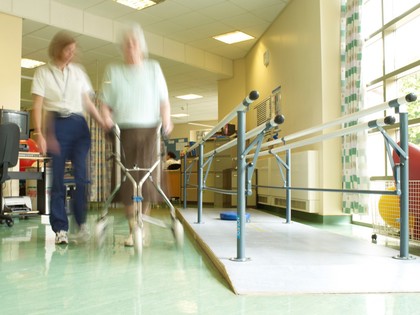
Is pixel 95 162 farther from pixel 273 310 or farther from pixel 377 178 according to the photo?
pixel 273 310

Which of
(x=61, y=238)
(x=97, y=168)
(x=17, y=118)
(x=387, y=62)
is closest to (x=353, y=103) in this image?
(x=387, y=62)

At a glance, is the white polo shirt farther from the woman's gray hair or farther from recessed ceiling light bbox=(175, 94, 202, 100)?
recessed ceiling light bbox=(175, 94, 202, 100)

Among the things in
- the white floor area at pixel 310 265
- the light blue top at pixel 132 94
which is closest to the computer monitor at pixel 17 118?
the light blue top at pixel 132 94

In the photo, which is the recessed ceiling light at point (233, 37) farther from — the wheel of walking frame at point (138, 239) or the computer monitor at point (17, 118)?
the wheel of walking frame at point (138, 239)

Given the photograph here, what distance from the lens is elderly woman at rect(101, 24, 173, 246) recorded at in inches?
94.6

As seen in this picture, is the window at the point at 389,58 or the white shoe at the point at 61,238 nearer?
→ the white shoe at the point at 61,238

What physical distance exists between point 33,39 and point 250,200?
432 centimetres

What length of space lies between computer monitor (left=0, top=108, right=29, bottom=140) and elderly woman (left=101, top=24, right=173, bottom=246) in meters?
3.01

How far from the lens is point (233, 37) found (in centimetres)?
710

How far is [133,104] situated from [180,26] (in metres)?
4.60

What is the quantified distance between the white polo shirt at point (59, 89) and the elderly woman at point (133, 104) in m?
0.31

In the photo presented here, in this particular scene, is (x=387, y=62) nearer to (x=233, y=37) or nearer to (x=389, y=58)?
(x=389, y=58)

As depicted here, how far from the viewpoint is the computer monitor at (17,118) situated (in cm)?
488

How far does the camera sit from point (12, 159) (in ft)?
13.3
